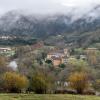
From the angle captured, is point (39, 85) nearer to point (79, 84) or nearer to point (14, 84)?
point (14, 84)

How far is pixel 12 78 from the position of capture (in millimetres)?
63469

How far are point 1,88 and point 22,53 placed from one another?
77812mm

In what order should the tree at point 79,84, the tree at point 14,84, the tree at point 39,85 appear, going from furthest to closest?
the tree at point 79,84, the tree at point 14,84, the tree at point 39,85

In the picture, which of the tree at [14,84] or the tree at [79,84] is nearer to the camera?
the tree at [14,84]

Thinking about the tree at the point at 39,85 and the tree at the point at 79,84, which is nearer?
the tree at the point at 39,85

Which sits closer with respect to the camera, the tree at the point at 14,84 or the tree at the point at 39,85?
the tree at the point at 39,85

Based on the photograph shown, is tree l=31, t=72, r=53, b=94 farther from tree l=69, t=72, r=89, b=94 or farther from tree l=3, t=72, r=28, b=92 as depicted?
tree l=69, t=72, r=89, b=94

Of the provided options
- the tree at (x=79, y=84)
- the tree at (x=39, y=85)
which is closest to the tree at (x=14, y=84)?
the tree at (x=39, y=85)

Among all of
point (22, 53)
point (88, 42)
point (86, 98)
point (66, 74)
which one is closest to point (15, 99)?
point (86, 98)

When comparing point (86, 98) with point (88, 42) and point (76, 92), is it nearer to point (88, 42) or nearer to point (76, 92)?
point (76, 92)

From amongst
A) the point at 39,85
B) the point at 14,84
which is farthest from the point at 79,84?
the point at 14,84

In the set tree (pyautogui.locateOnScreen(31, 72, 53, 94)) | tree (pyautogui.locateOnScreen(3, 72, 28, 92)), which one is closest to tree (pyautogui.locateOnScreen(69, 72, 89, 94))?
tree (pyautogui.locateOnScreen(31, 72, 53, 94))

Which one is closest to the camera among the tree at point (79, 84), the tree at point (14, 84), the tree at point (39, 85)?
the tree at point (39, 85)

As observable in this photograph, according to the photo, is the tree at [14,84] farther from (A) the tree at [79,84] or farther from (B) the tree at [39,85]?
(A) the tree at [79,84]
